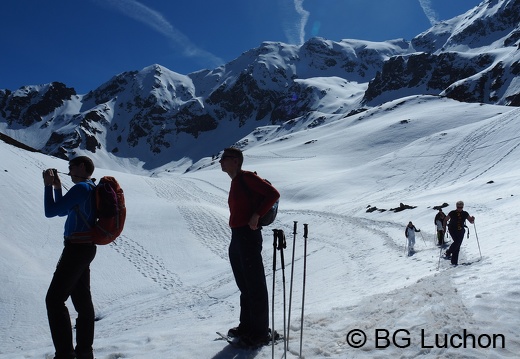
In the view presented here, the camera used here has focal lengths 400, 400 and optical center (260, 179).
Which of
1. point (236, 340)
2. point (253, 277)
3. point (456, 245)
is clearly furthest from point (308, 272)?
point (253, 277)

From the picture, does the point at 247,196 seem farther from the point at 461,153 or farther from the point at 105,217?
the point at 461,153

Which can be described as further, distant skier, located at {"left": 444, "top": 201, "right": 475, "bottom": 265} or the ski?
distant skier, located at {"left": 444, "top": 201, "right": 475, "bottom": 265}

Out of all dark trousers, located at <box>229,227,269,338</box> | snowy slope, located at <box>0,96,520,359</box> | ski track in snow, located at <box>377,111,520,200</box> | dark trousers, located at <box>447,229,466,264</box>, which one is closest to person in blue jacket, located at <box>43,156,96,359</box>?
snowy slope, located at <box>0,96,520,359</box>

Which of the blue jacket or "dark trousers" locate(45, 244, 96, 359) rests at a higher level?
the blue jacket

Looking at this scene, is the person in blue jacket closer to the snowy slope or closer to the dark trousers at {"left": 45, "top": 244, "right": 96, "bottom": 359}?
the dark trousers at {"left": 45, "top": 244, "right": 96, "bottom": 359}

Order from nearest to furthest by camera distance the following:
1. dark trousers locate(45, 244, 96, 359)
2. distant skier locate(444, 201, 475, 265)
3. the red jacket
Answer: dark trousers locate(45, 244, 96, 359) < the red jacket < distant skier locate(444, 201, 475, 265)

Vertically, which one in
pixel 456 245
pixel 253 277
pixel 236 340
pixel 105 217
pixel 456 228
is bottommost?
pixel 236 340

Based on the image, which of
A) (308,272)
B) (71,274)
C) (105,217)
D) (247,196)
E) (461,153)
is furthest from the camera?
(461,153)

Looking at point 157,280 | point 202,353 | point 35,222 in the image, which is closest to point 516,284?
point 202,353

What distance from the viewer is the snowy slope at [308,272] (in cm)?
511

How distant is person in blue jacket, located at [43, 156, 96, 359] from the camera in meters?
4.47

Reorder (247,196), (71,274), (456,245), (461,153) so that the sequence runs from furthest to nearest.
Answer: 1. (461,153)
2. (456,245)
3. (247,196)
4. (71,274)

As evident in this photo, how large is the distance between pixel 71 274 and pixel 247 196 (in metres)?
2.24

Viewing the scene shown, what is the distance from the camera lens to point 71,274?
14.7 feet
